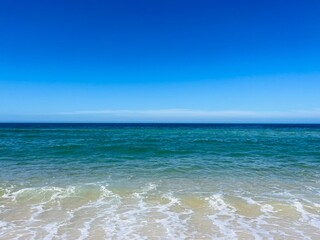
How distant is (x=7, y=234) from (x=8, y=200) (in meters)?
2.89

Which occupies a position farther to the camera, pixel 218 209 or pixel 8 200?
pixel 8 200

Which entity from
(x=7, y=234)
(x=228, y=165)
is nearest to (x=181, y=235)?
(x=7, y=234)

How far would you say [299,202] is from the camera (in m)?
8.12

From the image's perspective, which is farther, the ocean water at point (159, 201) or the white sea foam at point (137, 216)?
the ocean water at point (159, 201)

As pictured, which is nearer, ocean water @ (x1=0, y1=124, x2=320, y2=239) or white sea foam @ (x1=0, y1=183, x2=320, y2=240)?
white sea foam @ (x1=0, y1=183, x2=320, y2=240)

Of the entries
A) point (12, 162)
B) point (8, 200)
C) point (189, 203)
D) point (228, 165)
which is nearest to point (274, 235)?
point (189, 203)

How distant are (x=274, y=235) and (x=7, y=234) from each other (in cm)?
582

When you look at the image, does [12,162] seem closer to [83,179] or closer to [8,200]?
[83,179]

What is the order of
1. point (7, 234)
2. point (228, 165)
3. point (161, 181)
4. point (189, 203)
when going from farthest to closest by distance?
point (228, 165) → point (161, 181) → point (189, 203) → point (7, 234)

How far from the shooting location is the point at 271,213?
23.6 ft

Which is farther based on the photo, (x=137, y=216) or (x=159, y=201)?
(x=159, y=201)

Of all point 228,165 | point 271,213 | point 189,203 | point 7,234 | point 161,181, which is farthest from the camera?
point 228,165

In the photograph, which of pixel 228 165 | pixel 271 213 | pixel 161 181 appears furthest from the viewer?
pixel 228 165

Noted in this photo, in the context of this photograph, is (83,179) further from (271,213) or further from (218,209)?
(271,213)
